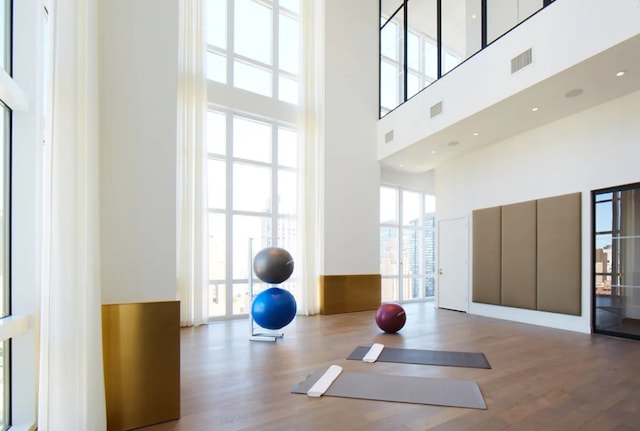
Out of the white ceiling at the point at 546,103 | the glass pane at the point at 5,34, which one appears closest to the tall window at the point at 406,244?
the white ceiling at the point at 546,103

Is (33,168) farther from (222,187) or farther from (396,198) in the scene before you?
(396,198)

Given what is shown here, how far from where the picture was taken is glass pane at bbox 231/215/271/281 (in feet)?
24.1

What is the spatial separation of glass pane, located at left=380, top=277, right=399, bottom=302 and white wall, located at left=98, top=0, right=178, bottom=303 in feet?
24.9

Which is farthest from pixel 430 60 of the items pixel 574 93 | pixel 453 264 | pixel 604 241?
pixel 604 241

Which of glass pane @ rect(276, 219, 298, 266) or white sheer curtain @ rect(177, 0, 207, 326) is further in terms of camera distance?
glass pane @ rect(276, 219, 298, 266)

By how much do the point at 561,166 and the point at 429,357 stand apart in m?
4.48

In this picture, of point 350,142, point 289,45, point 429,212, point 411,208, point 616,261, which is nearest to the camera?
point 616,261

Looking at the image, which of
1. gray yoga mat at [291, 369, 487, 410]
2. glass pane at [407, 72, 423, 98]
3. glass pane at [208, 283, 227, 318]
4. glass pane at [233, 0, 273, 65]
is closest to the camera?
gray yoga mat at [291, 369, 487, 410]

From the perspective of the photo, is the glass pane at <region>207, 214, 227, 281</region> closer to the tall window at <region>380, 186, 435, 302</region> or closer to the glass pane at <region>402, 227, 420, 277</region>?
the tall window at <region>380, 186, 435, 302</region>

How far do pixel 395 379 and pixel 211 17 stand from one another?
7.52 metres

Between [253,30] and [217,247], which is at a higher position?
[253,30]

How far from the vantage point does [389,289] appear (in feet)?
32.2

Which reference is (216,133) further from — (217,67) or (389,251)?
(389,251)

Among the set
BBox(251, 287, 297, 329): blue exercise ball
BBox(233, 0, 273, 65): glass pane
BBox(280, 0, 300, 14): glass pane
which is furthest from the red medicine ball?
BBox(280, 0, 300, 14): glass pane
